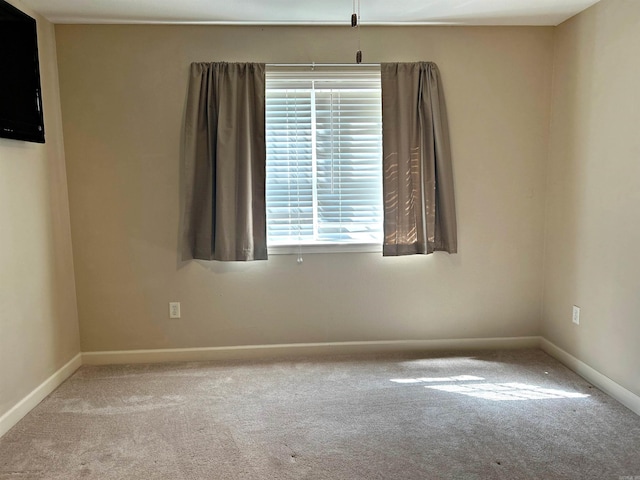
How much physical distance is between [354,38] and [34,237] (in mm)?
2511

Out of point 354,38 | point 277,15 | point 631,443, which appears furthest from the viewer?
point 354,38

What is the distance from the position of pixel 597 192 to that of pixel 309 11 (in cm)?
219

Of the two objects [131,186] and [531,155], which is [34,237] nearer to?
[131,186]

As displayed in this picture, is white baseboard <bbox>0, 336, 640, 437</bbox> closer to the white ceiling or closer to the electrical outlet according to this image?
the electrical outlet

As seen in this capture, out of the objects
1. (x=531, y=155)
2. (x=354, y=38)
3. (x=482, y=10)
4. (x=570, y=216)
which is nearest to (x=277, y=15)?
(x=354, y=38)

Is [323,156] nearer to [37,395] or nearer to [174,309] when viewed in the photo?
[174,309]

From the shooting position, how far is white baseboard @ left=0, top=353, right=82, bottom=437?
2.29m

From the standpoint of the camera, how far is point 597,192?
2.68 m

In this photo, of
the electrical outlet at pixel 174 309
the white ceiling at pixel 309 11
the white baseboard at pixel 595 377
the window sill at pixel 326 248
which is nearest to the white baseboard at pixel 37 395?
the electrical outlet at pixel 174 309

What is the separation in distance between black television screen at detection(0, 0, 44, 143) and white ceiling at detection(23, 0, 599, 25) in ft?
0.87

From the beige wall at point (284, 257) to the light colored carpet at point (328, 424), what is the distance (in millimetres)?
331

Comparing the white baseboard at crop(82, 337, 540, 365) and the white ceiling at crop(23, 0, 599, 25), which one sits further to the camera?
the white baseboard at crop(82, 337, 540, 365)

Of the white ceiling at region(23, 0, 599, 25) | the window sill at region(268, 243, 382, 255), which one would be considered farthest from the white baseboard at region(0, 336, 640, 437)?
the white ceiling at region(23, 0, 599, 25)

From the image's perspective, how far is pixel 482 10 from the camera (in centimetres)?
277
